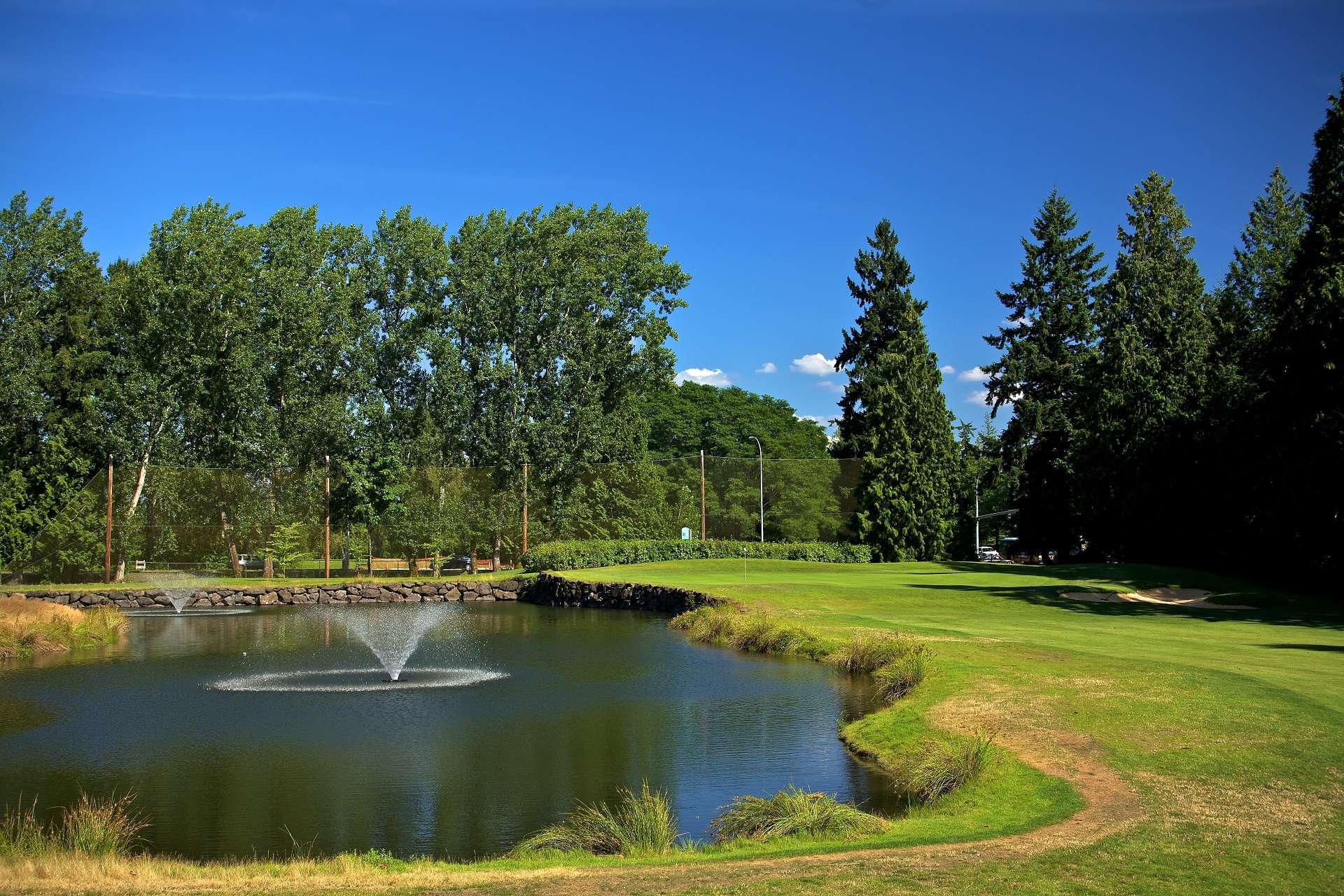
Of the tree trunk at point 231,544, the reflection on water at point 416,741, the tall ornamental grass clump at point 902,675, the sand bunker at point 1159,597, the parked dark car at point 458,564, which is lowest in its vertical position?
the reflection on water at point 416,741

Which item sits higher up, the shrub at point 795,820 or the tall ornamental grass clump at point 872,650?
the tall ornamental grass clump at point 872,650

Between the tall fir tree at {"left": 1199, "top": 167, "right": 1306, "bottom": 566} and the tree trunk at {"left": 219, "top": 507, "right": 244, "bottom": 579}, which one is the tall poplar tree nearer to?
the tree trunk at {"left": 219, "top": 507, "right": 244, "bottom": 579}

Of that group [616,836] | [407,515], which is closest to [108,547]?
[407,515]

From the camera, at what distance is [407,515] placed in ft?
129

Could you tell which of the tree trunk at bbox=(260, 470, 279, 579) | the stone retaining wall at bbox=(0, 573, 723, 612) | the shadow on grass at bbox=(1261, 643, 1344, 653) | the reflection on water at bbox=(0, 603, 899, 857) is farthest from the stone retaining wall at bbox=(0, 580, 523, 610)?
the shadow on grass at bbox=(1261, 643, 1344, 653)

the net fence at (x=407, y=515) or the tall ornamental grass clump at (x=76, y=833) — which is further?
the net fence at (x=407, y=515)

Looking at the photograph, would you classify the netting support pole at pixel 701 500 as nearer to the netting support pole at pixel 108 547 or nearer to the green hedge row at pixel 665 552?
the green hedge row at pixel 665 552

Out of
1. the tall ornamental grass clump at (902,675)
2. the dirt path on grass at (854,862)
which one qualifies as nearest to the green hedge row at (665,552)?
the tall ornamental grass clump at (902,675)

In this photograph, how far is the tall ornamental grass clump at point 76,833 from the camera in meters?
7.72

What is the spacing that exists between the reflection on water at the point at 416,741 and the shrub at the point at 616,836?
550mm

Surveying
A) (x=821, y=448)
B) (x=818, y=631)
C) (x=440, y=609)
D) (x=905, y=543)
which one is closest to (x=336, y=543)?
(x=440, y=609)

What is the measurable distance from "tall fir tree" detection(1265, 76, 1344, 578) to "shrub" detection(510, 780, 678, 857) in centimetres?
2274

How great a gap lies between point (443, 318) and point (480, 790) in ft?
120

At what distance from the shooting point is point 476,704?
1462 centimetres
